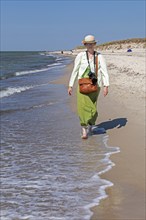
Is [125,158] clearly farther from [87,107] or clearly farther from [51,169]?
[87,107]

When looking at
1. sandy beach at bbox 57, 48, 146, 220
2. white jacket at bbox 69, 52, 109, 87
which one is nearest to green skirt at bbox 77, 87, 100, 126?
white jacket at bbox 69, 52, 109, 87

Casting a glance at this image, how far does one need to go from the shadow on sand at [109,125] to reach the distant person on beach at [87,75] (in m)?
0.25

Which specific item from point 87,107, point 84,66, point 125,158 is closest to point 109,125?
point 87,107

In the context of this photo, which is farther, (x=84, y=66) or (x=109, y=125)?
(x=109, y=125)

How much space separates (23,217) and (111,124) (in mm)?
4322

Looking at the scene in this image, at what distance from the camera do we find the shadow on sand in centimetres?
731

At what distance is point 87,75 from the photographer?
6719 mm

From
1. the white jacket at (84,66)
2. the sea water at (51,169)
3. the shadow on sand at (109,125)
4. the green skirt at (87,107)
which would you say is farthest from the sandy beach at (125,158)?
the white jacket at (84,66)

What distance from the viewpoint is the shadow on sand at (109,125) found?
7312 millimetres

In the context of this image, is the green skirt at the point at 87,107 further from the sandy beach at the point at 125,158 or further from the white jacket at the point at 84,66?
the sandy beach at the point at 125,158

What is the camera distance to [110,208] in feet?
12.9

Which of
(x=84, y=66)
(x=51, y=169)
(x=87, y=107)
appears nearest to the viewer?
(x=51, y=169)

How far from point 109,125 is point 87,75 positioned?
1506mm

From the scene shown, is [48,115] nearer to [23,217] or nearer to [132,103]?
[132,103]
